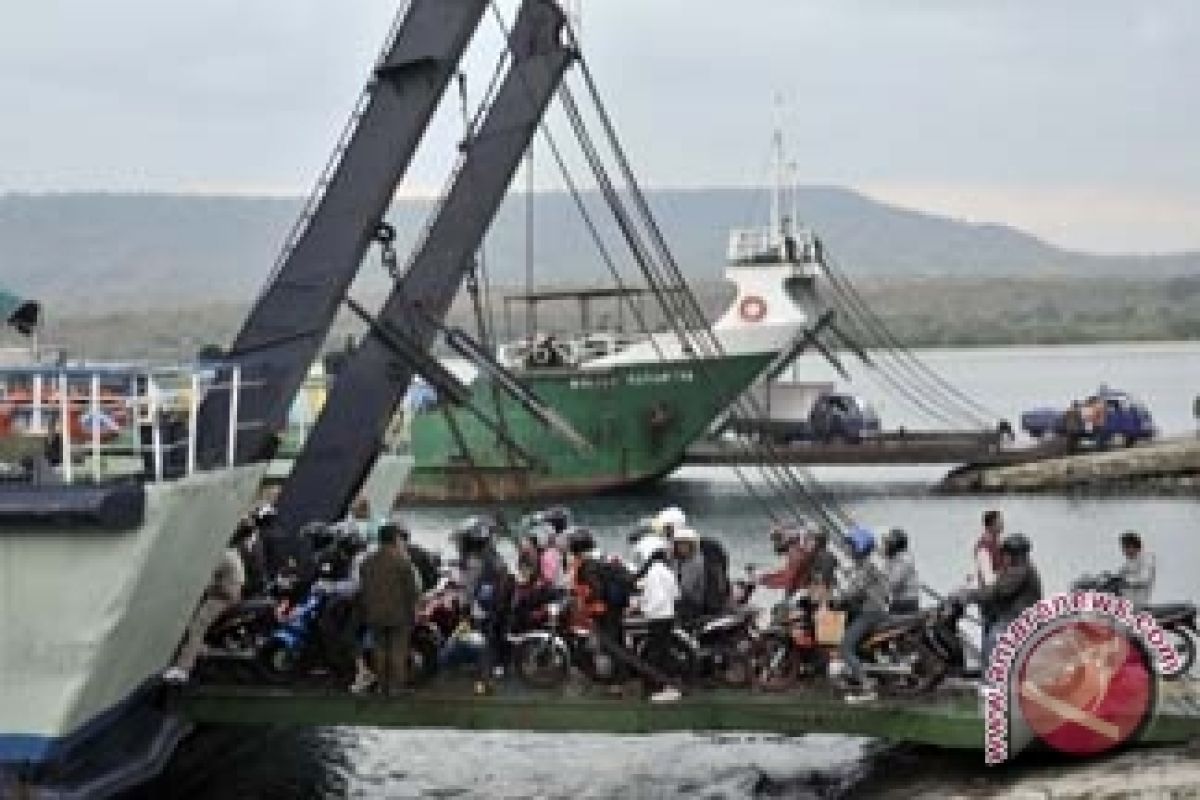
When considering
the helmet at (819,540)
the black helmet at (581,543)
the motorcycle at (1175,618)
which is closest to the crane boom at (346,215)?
the black helmet at (581,543)

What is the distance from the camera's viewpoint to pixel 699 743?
19.4 meters

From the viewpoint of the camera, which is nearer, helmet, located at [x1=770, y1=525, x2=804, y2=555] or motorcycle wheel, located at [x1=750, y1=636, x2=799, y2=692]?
motorcycle wheel, located at [x1=750, y1=636, x2=799, y2=692]

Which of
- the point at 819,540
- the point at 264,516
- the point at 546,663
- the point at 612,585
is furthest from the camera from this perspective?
the point at 264,516

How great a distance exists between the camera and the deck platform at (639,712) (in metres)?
14.8

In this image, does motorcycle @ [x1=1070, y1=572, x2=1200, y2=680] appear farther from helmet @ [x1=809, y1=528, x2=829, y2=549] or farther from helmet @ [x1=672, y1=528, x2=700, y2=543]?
helmet @ [x1=672, y1=528, x2=700, y2=543]

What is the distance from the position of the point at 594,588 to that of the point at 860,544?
2.27 metres

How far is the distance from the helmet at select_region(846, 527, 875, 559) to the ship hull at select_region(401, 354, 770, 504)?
1400 inches

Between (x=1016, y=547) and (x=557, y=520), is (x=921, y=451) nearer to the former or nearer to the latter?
(x=557, y=520)

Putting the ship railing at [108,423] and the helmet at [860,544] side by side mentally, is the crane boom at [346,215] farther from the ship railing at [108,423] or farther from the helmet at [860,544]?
the helmet at [860,544]

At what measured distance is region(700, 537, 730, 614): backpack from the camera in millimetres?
15930

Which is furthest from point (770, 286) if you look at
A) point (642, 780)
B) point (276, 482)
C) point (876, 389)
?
point (876, 389)

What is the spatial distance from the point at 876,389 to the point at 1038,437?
58460 millimetres

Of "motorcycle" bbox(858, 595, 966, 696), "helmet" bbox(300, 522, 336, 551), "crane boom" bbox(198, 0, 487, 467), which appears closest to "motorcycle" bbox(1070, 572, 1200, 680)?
"motorcycle" bbox(858, 595, 966, 696)

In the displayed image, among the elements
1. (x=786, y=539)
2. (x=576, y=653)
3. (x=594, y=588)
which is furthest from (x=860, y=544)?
(x=576, y=653)
